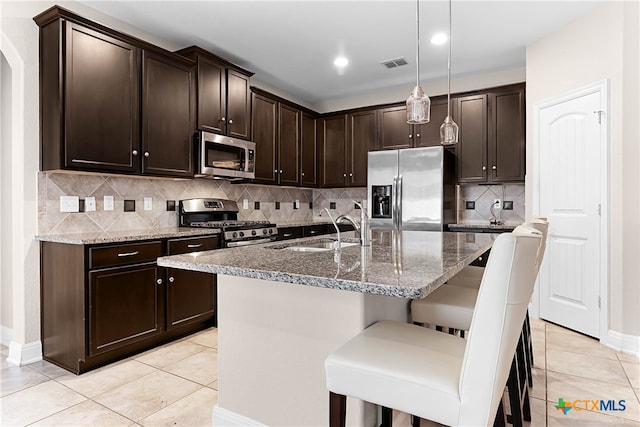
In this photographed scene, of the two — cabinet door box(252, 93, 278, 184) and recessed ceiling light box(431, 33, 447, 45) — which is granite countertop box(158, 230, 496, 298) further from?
cabinet door box(252, 93, 278, 184)

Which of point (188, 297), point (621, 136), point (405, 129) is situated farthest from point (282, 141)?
point (621, 136)

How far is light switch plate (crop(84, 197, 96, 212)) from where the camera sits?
2877 mm

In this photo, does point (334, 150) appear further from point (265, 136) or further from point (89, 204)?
point (89, 204)

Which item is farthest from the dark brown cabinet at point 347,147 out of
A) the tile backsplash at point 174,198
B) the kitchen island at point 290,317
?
the kitchen island at point 290,317

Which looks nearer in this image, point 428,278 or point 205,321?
point 428,278

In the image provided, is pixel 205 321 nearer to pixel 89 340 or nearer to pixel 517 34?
pixel 89 340

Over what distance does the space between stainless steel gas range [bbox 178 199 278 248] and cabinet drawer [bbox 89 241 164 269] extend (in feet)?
2.25

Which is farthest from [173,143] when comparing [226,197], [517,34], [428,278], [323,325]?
[517,34]

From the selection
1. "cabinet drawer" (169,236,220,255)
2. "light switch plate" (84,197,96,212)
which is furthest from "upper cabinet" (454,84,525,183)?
"light switch plate" (84,197,96,212)

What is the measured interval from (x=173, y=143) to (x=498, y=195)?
11.7 feet

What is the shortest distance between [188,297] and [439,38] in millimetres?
3229

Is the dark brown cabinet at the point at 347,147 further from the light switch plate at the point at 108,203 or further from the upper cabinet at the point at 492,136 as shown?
the light switch plate at the point at 108,203

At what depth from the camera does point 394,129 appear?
4.67 metres

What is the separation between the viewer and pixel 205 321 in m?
3.27
